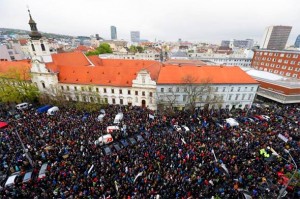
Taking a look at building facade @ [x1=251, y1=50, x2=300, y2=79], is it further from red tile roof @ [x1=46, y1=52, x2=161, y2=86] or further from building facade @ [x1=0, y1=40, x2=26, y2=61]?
building facade @ [x1=0, y1=40, x2=26, y2=61]

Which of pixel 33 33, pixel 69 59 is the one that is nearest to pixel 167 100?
pixel 69 59

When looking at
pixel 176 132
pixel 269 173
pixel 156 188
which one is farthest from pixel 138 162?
pixel 269 173

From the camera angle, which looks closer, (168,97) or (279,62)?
(168,97)

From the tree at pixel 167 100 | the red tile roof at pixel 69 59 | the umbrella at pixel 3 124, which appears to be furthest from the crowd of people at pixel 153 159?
the red tile roof at pixel 69 59

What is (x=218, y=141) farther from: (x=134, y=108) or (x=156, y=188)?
(x=134, y=108)

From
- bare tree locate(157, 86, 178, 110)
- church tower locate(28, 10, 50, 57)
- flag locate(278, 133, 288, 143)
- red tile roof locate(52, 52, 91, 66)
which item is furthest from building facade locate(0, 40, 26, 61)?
flag locate(278, 133, 288, 143)

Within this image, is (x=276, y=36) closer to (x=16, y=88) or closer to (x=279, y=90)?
(x=279, y=90)

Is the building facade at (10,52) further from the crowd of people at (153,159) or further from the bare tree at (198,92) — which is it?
the bare tree at (198,92)
